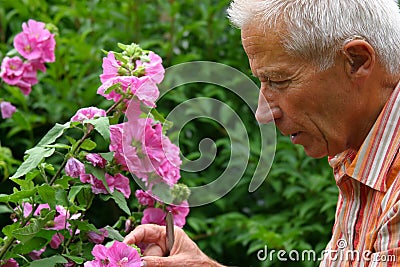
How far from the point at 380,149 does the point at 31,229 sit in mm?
712

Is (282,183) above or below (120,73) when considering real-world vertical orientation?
below

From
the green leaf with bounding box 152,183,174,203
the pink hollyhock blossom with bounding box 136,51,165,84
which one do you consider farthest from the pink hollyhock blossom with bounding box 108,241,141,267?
the pink hollyhock blossom with bounding box 136,51,165,84

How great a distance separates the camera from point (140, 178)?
1.84m

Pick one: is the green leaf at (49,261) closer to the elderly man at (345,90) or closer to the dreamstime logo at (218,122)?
the elderly man at (345,90)

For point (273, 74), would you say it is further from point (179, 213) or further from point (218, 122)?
point (218, 122)

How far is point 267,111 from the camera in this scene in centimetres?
172

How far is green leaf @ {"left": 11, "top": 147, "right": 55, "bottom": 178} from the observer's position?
64.7 inches

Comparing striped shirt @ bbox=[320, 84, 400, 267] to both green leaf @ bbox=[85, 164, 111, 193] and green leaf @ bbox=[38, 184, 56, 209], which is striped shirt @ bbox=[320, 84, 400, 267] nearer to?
green leaf @ bbox=[85, 164, 111, 193]

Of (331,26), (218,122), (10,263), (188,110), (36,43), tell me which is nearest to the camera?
(331,26)

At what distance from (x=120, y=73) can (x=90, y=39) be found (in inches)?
64.9

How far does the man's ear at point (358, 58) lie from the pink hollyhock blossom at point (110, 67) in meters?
0.47

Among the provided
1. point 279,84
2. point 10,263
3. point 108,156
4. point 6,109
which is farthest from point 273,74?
point 6,109

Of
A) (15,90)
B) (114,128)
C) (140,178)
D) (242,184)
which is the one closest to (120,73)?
(114,128)

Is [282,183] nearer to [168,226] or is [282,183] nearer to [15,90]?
[15,90]
